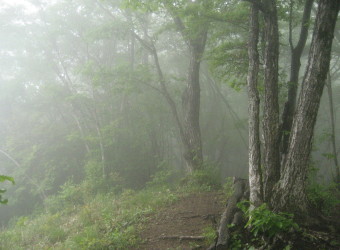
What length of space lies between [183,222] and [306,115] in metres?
3.99

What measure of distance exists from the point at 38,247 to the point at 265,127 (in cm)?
655

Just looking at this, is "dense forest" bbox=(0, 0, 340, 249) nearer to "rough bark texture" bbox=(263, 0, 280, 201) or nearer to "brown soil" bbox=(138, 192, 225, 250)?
"rough bark texture" bbox=(263, 0, 280, 201)

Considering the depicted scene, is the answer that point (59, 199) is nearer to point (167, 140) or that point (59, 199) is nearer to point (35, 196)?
point (35, 196)

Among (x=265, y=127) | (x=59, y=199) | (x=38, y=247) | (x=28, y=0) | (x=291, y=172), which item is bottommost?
(x=59, y=199)

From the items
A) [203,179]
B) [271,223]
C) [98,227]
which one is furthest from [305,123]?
[203,179]

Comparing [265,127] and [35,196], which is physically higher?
[265,127]

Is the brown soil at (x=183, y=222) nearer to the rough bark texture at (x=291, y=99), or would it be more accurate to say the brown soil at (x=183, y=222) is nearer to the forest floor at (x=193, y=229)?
the forest floor at (x=193, y=229)

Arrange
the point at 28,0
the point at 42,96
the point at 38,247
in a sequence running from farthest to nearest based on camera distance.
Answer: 1. the point at 42,96
2. the point at 28,0
3. the point at 38,247

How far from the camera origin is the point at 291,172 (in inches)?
197

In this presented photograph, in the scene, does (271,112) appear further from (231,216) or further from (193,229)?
(193,229)

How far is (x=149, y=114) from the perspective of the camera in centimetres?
1759

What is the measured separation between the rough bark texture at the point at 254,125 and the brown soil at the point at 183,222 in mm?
1228

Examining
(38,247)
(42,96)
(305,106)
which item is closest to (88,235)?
(38,247)

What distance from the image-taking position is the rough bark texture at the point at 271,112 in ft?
19.1
